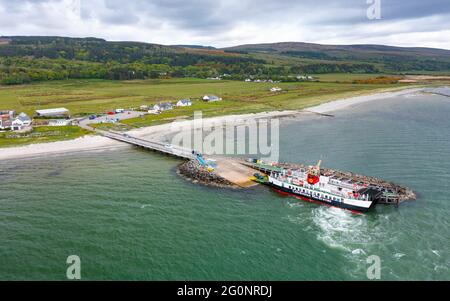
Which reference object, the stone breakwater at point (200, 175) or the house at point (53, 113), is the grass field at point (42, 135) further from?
the stone breakwater at point (200, 175)

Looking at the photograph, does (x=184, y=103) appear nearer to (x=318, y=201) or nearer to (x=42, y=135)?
(x=42, y=135)

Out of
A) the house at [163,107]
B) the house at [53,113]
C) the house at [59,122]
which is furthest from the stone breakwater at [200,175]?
the house at [53,113]

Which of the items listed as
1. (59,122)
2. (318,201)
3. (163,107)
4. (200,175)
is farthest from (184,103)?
(318,201)

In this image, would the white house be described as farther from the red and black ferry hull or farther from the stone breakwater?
the red and black ferry hull

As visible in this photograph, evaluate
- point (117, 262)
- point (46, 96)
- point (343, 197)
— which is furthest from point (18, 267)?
point (46, 96)

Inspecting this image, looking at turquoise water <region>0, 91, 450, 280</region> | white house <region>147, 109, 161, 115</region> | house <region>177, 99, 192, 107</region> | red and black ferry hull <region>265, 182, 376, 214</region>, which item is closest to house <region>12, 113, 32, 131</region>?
turquoise water <region>0, 91, 450, 280</region>
